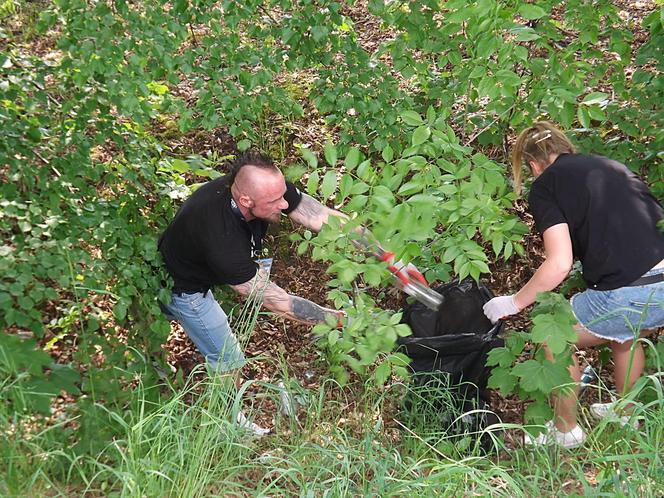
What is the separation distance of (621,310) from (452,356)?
29.4 inches

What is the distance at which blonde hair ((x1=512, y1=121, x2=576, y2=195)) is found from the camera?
2.97 m

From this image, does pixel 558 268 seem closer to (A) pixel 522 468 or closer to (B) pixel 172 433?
(A) pixel 522 468

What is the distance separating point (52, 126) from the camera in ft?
10.6

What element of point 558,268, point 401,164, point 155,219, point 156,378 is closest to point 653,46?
point 558,268

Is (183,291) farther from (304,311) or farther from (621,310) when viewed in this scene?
(621,310)

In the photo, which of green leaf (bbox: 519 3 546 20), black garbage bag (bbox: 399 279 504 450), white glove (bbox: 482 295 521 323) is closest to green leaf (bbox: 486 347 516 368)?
black garbage bag (bbox: 399 279 504 450)

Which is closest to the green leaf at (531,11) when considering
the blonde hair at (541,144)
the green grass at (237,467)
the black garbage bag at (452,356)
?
the blonde hair at (541,144)

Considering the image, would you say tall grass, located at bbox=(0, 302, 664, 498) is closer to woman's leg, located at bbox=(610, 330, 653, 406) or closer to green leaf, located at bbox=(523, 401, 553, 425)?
green leaf, located at bbox=(523, 401, 553, 425)

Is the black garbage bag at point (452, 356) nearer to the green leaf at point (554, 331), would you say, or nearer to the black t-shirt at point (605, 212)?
the green leaf at point (554, 331)

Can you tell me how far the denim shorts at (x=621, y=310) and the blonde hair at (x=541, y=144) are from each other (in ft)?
2.06

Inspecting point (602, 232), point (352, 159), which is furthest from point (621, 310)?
point (352, 159)

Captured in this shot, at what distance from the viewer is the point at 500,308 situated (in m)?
3.10

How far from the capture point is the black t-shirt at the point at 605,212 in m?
2.83

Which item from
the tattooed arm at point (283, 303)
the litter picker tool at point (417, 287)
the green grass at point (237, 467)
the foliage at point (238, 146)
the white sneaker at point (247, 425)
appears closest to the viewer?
the green grass at point (237, 467)
